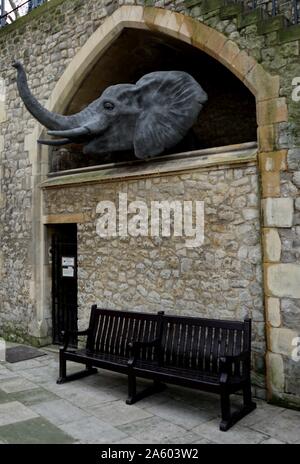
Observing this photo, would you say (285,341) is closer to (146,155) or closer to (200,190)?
(200,190)

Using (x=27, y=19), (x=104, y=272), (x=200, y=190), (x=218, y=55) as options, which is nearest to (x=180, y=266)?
(x=200, y=190)

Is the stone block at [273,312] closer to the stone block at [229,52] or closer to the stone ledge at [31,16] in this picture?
the stone block at [229,52]

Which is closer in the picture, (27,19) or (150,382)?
(150,382)

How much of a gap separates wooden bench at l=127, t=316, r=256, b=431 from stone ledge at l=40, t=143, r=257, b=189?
1.55 m

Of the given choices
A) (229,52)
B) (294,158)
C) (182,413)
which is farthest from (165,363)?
(229,52)

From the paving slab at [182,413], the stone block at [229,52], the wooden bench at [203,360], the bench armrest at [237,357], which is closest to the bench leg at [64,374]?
the wooden bench at [203,360]

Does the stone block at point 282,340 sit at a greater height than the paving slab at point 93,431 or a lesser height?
greater

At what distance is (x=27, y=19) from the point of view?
6.74 meters

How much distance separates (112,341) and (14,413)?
125 cm

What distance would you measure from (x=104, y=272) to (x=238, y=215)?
2048 mm

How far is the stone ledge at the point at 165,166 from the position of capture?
4.10 metres

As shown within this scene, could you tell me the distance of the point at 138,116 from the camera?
16.6ft

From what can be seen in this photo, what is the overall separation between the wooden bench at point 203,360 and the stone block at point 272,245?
2.03 ft

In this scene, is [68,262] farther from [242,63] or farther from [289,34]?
[289,34]
